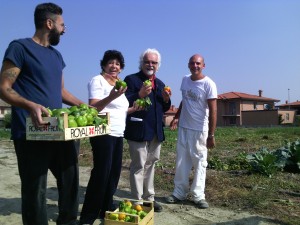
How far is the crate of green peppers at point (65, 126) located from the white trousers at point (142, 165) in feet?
4.46

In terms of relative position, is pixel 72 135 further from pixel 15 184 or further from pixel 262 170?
pixel 262 170

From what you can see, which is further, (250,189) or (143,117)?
(250,189)

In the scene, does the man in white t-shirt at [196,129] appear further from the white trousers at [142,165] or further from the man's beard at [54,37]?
the man's beard at [54,37]

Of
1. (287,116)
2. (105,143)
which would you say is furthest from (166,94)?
(287,116)

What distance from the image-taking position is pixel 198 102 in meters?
5.25

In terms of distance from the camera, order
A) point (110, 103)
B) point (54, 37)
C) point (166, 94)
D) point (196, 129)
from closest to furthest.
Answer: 1. point (54, 37)
2. point (110, 103)
3. point (166, 94)
4. point (196, 129)

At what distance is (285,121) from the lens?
185 ft

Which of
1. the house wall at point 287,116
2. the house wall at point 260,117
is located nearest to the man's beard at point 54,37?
the house wall at point 260,117

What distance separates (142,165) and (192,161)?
1088 millimetres

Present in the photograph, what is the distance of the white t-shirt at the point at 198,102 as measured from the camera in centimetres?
515

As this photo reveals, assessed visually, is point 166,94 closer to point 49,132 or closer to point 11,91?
point 49,132

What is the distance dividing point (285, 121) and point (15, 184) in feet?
186

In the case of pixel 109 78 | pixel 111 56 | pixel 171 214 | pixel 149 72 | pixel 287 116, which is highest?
pixel 111 56

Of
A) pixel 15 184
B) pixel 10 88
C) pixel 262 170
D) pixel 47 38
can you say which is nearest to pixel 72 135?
pixel 10 88
